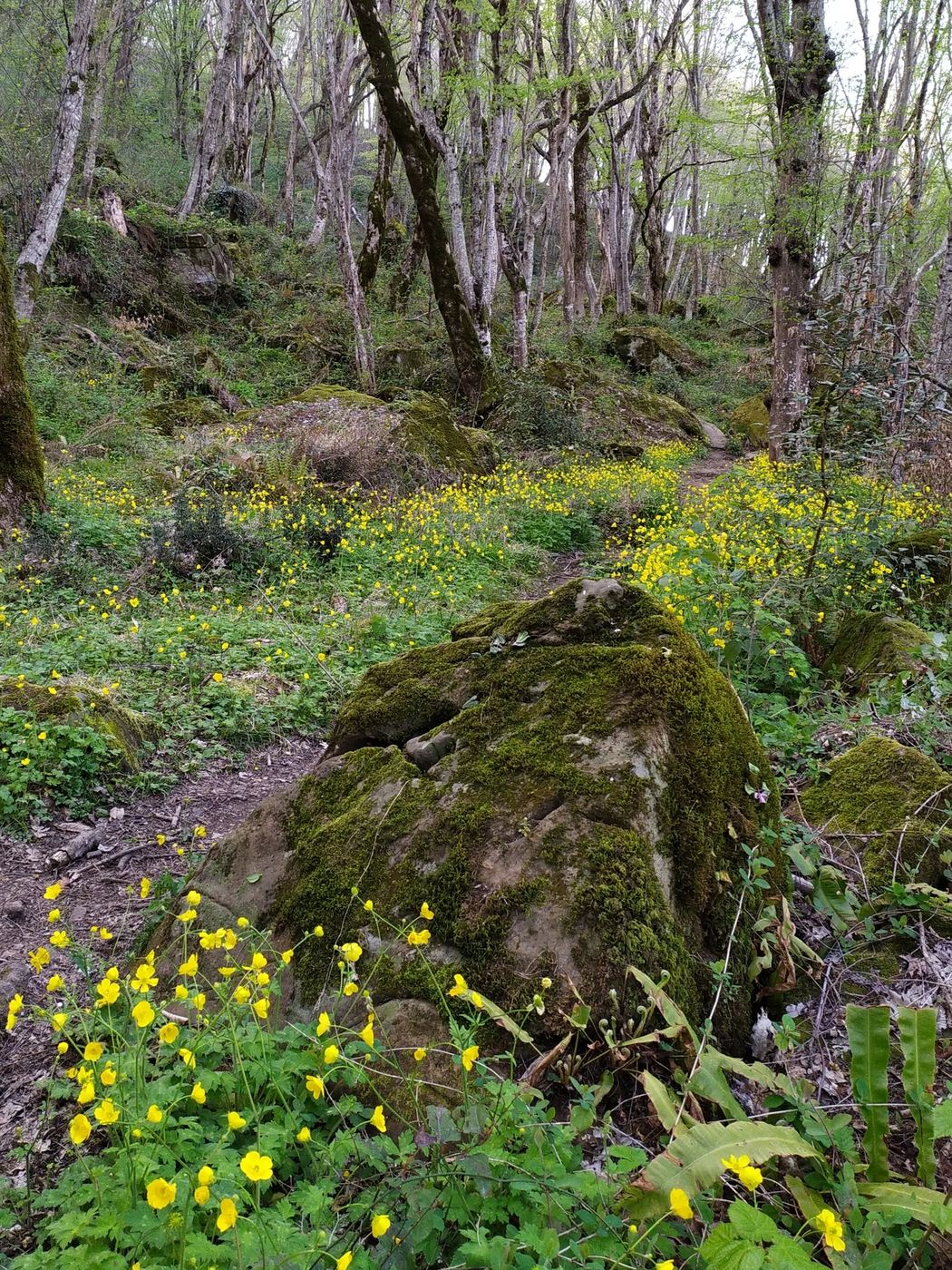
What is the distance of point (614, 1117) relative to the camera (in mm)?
1726

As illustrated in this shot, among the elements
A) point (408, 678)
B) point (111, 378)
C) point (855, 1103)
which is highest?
point (111, 378)

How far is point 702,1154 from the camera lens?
146cm

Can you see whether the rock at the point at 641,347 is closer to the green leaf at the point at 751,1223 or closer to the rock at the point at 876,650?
the rock at the point at 876,650

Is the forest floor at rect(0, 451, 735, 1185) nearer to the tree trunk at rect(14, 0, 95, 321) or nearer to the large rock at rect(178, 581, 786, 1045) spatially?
the large rock at rect(178, 581, 786, 1045)

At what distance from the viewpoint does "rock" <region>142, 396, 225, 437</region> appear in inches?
449

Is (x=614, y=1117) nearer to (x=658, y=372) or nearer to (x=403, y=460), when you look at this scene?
(x=403, y=460)

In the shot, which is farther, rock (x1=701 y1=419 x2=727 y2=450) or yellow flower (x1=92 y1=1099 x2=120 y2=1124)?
rock (x1=701 y1=419 x2=727 y2=450)

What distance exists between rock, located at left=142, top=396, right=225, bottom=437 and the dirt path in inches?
338

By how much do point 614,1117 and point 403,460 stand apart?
942cm

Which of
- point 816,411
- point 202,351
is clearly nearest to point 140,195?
point 202,351

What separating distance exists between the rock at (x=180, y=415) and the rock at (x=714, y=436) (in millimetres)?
10887

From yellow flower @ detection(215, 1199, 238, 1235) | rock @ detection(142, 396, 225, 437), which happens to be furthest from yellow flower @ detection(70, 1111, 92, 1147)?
rock @ detection(142, 396, 225, 437)

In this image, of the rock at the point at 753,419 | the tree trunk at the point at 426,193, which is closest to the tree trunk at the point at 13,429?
the tree trunk at the point at 426,193

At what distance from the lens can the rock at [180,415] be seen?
1140cm
